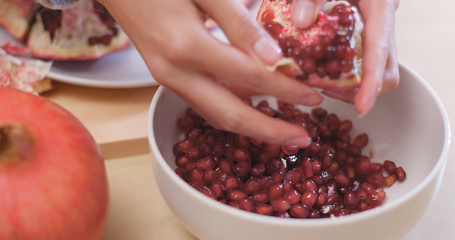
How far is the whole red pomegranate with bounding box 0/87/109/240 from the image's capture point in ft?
1.66

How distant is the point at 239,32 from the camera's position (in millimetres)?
549

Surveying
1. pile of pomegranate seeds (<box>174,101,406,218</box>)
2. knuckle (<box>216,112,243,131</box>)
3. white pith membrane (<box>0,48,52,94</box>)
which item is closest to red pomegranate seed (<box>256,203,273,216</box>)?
pile of pomegranate seeds (<box>174,101,406,218</box>)

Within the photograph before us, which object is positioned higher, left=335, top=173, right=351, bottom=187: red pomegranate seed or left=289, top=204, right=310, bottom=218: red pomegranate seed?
left=289, top=204, right=310, bottom=218: red pomegranate seed

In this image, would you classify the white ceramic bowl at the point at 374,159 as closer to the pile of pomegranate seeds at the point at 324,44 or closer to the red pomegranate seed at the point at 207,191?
the red pomegranate seed at the point at 207,191

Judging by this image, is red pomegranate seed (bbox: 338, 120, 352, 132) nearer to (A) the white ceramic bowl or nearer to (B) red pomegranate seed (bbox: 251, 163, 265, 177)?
(A) the white ceramic bowl

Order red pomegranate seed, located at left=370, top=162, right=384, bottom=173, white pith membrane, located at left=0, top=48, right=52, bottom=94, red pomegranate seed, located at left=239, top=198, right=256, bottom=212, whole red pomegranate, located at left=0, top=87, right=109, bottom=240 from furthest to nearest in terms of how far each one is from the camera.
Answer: white pith membrane, located at left=0, top=48, right=52, bottom=94, red pomegranate seed, located at left=370, top=162, right=384, bottom=173, red pomegranate seed, located at left=239, top=198, right=256, bottom=212, whole red pomegranate, located at left=0, top=87, right=109, bottom=240

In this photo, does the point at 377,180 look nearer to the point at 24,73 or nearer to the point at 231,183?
the point at 231,183

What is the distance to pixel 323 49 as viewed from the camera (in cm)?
57

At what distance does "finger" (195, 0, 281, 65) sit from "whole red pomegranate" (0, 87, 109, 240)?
0.22 m

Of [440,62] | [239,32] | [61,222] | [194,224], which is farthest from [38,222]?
[440,62]

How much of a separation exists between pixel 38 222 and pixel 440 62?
921 millimetres

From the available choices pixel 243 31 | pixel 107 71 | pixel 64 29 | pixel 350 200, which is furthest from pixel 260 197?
pixel 64 29

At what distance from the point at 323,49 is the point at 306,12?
0.06 m

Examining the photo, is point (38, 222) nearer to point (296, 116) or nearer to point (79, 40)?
point (296, 116)
